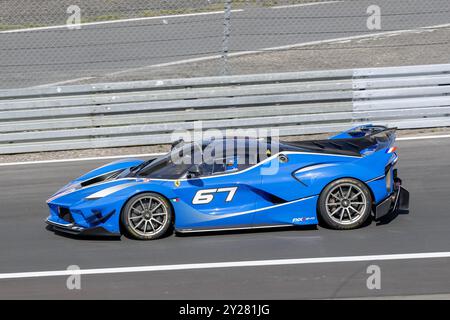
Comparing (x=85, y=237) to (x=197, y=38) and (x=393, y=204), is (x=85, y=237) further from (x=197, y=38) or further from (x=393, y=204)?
(x=197, y=38)

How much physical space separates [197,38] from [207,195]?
28.3 feet

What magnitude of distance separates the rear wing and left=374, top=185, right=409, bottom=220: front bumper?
561 mm

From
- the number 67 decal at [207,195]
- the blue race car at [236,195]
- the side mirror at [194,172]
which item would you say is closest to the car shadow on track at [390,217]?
the blue race car at [236,195]

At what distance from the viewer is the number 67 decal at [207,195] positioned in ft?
28.1

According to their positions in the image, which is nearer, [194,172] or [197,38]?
[194,172]

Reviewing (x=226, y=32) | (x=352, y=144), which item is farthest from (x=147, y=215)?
(x=226, y=32)

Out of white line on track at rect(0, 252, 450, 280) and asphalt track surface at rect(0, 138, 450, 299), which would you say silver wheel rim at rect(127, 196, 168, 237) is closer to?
asphalt track surface at rect(0, 138, 450, 299)

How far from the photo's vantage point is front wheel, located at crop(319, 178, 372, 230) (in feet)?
28.4

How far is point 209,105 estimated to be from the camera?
42.2 feet

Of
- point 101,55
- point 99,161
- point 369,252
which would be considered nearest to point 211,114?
point 99,161

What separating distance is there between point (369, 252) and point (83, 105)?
6380 mm

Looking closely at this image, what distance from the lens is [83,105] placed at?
1284cm

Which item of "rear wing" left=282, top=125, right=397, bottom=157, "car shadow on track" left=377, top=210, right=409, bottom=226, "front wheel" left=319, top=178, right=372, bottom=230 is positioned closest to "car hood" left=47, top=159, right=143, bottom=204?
"rear wing" left=282, top=125, right=397, bottom=157

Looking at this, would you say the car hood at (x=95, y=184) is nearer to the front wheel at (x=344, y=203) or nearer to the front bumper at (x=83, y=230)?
the front bumper at (x=83, y=230)
